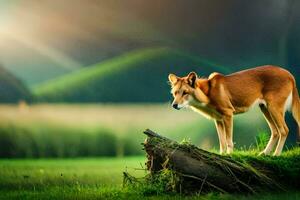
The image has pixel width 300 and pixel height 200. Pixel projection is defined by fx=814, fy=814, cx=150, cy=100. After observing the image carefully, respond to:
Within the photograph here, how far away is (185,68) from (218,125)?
2.41 m

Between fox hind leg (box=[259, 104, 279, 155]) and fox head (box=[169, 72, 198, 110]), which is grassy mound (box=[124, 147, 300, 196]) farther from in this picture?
fox head (box=[169, 72, 198, 110])

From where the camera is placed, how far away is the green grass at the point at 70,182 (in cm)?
720

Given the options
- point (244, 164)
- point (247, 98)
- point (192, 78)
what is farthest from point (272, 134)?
point (192, 78)

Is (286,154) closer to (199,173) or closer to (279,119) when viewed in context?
(279,119)

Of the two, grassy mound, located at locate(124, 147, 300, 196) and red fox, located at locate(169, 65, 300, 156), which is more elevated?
red fox, located at locate(169, 65, 300, 156)

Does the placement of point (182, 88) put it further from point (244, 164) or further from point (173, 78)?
point (244, 164)

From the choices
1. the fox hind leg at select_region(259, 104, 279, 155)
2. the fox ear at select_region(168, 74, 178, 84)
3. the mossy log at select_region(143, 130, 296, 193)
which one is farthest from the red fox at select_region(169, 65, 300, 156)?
the mossy log at select_region(143, 130, 296, 193)

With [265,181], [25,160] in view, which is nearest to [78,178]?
[25,160]

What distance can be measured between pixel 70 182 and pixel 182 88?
4.90ft

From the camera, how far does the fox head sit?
24.4 ft

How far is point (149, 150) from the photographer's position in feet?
23.4

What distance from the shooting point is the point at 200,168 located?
7000 millimetres

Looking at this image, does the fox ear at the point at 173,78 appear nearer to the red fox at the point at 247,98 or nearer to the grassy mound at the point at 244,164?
the red fox at the point at 247,98

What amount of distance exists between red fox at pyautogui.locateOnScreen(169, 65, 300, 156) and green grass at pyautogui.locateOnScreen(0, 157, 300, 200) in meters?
0.81
